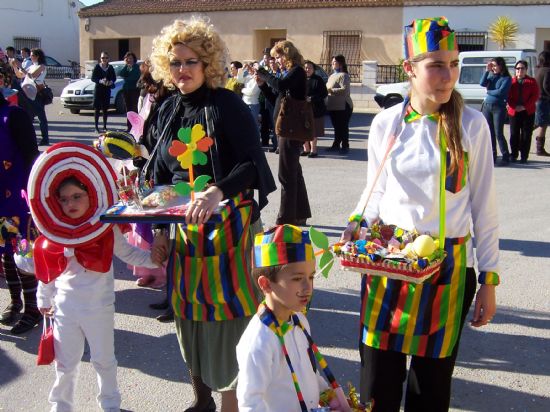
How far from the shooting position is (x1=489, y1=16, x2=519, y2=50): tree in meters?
25.8

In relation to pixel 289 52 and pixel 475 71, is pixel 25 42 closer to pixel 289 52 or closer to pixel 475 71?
pixel 475 71

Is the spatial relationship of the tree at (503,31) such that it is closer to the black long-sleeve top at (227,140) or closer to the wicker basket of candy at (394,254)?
the black long-sleeve top at (227,140)

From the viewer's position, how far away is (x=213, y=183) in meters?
3.15

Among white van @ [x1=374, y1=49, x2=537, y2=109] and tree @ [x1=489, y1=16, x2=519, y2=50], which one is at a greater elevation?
tree @ [x1=489, y1=16, x2=519, y2=50]

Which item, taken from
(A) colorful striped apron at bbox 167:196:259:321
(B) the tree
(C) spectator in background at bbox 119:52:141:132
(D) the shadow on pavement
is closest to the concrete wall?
(B) the tree

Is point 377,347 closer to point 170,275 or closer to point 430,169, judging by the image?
point 430,169

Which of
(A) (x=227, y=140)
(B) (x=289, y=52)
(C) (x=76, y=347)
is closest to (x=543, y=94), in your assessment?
(B) (x=289, y=52)

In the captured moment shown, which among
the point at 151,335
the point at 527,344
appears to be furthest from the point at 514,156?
the point at 151,335

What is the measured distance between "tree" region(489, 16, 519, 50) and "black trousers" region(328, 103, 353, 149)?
14.5 meters

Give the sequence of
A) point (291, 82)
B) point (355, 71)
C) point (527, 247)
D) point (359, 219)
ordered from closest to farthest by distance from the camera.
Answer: point (359, 219)
point (527, 247)
point (291, 82)
point (355, 71)

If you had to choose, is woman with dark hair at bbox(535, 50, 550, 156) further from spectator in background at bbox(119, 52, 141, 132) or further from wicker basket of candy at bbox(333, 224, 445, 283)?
wicker basket of candy at bbox(333, 224, 445, 283)

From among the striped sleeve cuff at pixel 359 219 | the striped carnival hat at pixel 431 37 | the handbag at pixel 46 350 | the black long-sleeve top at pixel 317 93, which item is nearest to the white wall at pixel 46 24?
the black long-sleeve top at pixel 317 93

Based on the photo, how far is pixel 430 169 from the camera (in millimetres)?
2676

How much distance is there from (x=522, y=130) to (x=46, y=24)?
3313cm
